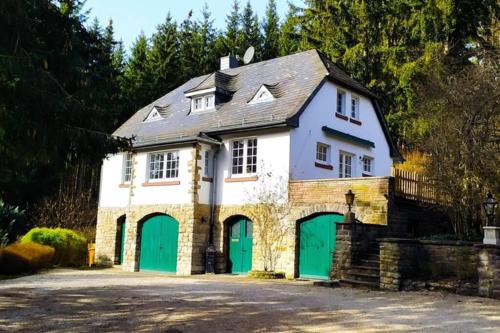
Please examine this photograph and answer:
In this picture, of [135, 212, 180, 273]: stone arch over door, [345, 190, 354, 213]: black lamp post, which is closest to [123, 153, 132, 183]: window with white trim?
[135, 212, 180, 273]: stone arch over door

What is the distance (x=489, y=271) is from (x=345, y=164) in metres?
10.7

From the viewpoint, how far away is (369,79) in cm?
3047

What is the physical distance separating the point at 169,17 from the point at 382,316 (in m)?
35.3

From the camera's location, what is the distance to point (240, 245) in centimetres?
2023

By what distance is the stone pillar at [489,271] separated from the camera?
1163cm

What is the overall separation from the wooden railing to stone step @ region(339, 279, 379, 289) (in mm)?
4119

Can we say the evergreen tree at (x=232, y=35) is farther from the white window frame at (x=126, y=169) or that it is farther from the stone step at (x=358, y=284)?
the stone step at (x=358, y=284)

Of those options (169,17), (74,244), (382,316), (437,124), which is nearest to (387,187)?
(437,124)

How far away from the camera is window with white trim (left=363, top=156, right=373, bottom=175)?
2320cm

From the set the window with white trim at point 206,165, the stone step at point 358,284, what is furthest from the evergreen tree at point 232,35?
the stone step at point 358,284

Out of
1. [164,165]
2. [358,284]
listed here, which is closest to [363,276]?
[358,284]

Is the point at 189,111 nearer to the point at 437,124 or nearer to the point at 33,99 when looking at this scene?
the point at 437,124

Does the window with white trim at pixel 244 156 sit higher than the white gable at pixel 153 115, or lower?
lower

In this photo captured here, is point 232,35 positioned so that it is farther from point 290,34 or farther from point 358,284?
point 358,284
